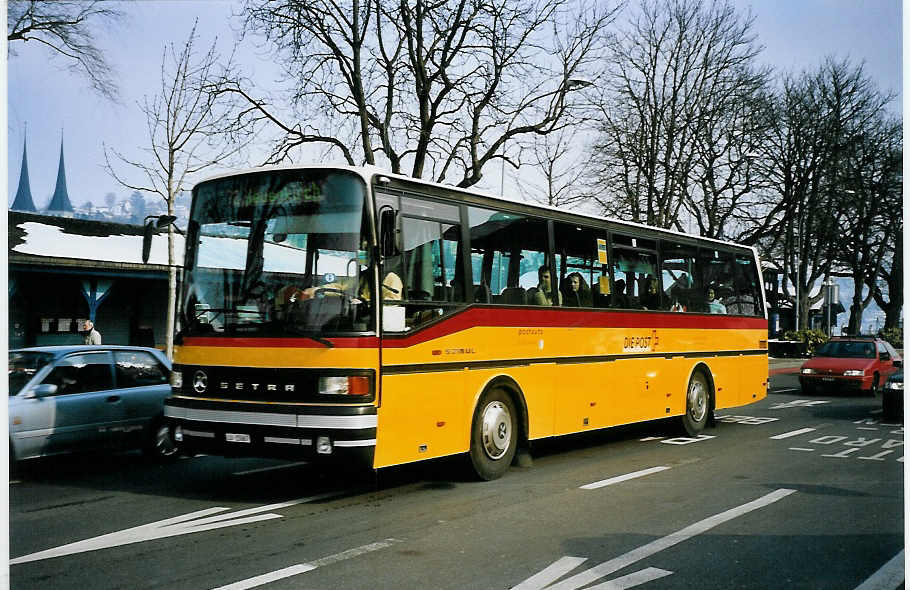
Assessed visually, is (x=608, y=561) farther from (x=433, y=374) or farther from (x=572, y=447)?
(x=572, y=447)

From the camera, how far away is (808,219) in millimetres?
21781

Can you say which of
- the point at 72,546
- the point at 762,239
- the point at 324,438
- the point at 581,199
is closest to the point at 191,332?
the point at 324,438

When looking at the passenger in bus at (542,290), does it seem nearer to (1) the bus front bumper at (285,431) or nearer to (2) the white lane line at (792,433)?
(1) the bus front bumper at (285,431)

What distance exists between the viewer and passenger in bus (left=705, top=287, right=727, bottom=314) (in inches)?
566

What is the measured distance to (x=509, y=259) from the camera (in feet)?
32.7

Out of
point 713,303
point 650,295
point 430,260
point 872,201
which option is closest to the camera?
point 430,260

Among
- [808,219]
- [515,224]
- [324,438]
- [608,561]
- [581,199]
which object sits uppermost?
[581,199]

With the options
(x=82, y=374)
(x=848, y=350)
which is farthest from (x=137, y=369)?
(x=848, y=350)

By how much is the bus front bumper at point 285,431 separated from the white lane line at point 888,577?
394cm

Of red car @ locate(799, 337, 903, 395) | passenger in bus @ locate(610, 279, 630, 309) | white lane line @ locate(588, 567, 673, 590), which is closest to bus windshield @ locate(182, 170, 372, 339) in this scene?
white lane line @ locate(588, 567, 673, 590)

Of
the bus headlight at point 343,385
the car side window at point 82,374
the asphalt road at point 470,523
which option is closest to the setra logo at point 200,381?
the asphalt road at point 470,523

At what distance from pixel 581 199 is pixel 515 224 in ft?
73.3

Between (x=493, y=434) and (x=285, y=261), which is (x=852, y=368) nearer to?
(x=493, y=434)

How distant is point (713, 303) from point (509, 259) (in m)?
5.75
